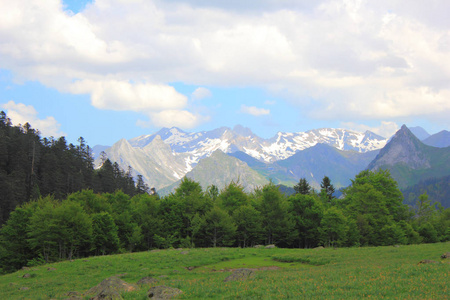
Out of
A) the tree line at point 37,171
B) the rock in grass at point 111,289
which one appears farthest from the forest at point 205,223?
the rock in grass at point 111,289

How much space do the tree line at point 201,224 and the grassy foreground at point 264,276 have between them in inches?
827

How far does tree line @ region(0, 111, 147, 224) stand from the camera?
108812 mm

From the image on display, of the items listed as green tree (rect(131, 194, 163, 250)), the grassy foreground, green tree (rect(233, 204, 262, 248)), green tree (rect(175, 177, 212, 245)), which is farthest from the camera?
green tree (rect(175, 177, 212, 245))

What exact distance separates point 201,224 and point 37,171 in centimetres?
8901

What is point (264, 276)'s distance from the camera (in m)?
29.5

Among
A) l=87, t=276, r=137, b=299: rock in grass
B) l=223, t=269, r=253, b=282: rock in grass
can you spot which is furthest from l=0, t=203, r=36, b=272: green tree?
l=223, t=269, r=253, b=282: rock in grass

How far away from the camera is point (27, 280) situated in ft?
132

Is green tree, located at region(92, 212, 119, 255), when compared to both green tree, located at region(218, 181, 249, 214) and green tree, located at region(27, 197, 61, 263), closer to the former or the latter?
green tree, located at region(27, 197, 61, 263)

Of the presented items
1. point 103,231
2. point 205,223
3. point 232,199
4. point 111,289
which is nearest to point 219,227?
point 205,223

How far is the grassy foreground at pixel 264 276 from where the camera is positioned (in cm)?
2055

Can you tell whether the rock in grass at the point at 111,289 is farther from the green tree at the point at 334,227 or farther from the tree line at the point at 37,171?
the tree line at the point at 37,171

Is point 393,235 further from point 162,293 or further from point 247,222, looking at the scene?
point 162,293

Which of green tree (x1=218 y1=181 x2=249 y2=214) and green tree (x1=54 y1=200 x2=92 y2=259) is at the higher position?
green tree (x1=218 y1=181 x2=249 y2=214)

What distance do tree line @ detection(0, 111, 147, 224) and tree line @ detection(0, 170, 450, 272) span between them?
33380mm
